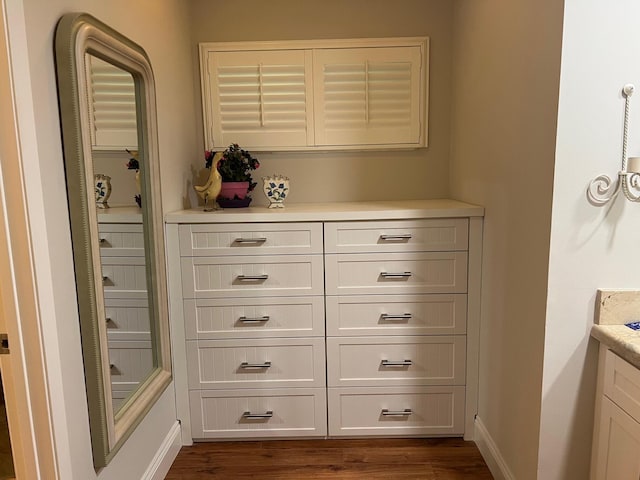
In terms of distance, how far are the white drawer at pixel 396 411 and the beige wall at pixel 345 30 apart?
1221 millimetres

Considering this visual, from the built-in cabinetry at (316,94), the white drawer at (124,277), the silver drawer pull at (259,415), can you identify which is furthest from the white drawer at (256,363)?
the built-in cabinetry at (316,94)

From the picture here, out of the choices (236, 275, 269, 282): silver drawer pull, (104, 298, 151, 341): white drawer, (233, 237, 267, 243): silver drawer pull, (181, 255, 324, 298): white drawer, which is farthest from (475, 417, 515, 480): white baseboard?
(104, 298, 151, 341): white drawer

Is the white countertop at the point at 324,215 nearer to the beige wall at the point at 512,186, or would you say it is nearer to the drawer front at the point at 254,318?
the beige wall at the point at 512,186

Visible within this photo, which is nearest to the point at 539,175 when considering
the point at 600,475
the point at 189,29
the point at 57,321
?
the point at 600,475

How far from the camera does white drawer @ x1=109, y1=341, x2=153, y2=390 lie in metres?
1.54

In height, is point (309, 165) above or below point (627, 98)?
below

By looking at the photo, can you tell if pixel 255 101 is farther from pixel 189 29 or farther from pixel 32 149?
pixel 32 149

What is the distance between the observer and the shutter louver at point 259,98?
248cm

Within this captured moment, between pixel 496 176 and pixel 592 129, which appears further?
pixel 496 176

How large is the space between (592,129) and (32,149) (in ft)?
5.29

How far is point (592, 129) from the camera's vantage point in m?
1.37

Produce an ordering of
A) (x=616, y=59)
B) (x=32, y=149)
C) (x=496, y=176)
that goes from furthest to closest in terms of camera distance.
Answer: (x=496, y=176)
(x=616, y=59)
(x=32, y=149)

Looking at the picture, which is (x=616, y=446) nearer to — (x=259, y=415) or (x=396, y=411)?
(x=396, y=411)

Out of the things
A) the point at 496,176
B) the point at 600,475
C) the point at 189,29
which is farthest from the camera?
the point at 189,29
